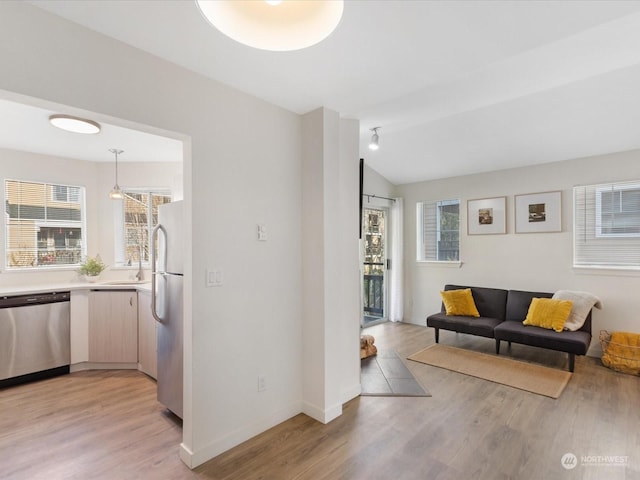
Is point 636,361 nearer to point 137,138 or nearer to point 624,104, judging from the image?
point 624,104

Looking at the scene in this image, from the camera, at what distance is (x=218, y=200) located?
2.20 metres

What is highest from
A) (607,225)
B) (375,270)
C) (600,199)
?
(600,199)

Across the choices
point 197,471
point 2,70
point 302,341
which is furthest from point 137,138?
point 197,471

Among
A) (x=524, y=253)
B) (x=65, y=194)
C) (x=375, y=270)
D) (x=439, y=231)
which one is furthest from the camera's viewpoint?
(x=375, y=270)

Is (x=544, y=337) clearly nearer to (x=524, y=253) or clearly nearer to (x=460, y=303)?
(x=460, y=303)

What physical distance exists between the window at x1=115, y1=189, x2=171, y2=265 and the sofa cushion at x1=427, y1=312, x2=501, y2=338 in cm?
398

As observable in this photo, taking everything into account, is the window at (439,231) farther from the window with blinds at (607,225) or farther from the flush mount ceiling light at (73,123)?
the flush mount ceiling light at (73,123)

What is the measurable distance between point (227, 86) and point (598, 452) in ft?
11.3

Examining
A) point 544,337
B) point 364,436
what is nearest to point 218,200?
point 364,436

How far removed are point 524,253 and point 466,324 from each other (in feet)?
4.33

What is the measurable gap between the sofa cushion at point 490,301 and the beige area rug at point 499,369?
2.16ft

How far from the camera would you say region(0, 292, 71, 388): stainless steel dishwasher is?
3.17 meters

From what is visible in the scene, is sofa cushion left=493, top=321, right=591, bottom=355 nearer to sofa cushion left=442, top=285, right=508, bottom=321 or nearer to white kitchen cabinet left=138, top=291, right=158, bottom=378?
sofa cushion left=442, top=285, right=508, bottom=321

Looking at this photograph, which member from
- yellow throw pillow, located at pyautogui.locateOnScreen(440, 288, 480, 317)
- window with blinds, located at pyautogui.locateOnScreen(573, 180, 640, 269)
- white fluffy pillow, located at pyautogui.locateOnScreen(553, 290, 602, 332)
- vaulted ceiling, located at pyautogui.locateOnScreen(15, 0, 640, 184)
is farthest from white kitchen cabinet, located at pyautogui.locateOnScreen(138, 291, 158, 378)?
window with blinds, located at pyautogui.locateOnScreen(573, 180, 640, 269)
